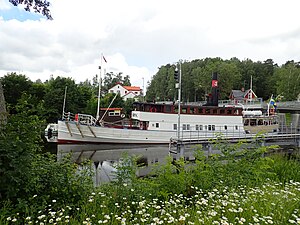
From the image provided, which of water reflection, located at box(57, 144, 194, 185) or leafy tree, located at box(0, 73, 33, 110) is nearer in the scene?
water reflection, located at box(57, 144, 194, 185)

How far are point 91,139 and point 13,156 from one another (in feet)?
71.3

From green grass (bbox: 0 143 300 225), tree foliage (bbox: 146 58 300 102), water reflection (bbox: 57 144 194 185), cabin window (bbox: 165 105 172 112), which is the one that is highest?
tree foliage (bbox: 146 58 300 102)

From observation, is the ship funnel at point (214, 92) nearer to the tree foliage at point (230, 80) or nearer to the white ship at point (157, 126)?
the white ship at point (157, 126)

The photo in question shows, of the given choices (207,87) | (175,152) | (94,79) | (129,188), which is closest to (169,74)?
(207,87)

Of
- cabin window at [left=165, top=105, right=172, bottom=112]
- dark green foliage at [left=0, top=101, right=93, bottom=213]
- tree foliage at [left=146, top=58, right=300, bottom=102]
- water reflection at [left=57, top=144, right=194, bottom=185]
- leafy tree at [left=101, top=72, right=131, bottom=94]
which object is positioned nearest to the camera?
dark green foliage at [left=0, top=101, right=93, bottom=213]

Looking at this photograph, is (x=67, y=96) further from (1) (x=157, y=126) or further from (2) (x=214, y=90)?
(2) (x=214, y=90)

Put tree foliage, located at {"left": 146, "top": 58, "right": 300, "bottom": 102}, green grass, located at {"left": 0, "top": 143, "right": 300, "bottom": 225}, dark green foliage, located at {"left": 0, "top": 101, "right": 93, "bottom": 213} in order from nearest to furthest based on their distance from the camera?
green grass, located at {"left": 0, "top": 143, "right": 300, "bottom": 225}, dark green foliage, located at {"left": 0, "top": 101, "right": 93, "bottom": 213}, tree foliage, located at {"left": 146, "top": 58, "right": 300, "bottom": 102}

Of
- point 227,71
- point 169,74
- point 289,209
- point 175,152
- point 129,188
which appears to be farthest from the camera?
point 169,74

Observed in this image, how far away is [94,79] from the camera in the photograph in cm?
10800

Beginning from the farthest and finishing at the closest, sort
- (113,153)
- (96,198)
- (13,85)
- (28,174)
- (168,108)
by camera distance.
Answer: (13,85) < (168,108) < (113,153) < (96,198) < (28,174)

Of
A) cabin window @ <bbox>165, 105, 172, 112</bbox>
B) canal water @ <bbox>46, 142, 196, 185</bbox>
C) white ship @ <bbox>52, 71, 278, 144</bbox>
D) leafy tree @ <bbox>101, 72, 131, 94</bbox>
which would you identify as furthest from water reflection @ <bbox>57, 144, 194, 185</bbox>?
leafy tree @ <bbox>101, 72, 131, 94</bbox>

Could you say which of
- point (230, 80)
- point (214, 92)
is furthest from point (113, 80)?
point (214, 92)

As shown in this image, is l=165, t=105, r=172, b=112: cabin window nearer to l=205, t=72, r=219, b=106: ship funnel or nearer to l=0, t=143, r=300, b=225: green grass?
l=205, t=72, r=219, b=106: ship funnel

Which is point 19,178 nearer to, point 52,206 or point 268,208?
point 52,206
